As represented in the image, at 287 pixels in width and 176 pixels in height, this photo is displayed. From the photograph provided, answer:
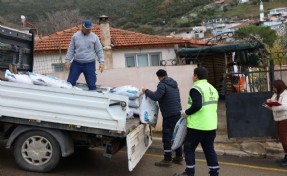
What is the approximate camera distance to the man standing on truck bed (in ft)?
23.3

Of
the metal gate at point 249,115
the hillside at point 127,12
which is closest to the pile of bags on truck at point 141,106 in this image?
the metal gate at point 249,115

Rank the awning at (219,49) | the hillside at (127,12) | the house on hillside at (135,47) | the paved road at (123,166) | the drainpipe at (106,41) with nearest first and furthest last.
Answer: the paved road at (123,166)
the drainpipe at (106,41)
the awning at (219,49)
the house on hillside at (135,47)
the hillside at (127,12)

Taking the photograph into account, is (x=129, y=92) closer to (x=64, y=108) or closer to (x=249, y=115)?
(x=64, y=108)

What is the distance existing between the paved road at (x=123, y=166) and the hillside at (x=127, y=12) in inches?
1590

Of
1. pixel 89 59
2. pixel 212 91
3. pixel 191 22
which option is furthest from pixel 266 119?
pixel 191 22

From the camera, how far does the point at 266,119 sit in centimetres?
859

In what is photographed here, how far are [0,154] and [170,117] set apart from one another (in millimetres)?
2952

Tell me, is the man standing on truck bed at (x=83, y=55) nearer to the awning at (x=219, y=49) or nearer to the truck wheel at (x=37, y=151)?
the truck wheel at (x=37, y=151)

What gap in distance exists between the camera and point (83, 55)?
7156mm

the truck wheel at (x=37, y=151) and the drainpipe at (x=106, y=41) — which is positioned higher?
the drainpipe at (x=106, y=41)

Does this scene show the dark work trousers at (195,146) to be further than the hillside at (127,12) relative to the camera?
No

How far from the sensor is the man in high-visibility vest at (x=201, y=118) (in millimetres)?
5312

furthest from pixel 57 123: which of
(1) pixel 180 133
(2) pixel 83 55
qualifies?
(2) pixel 83 55

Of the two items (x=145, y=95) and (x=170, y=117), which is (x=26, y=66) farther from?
(x=170, y=117)
